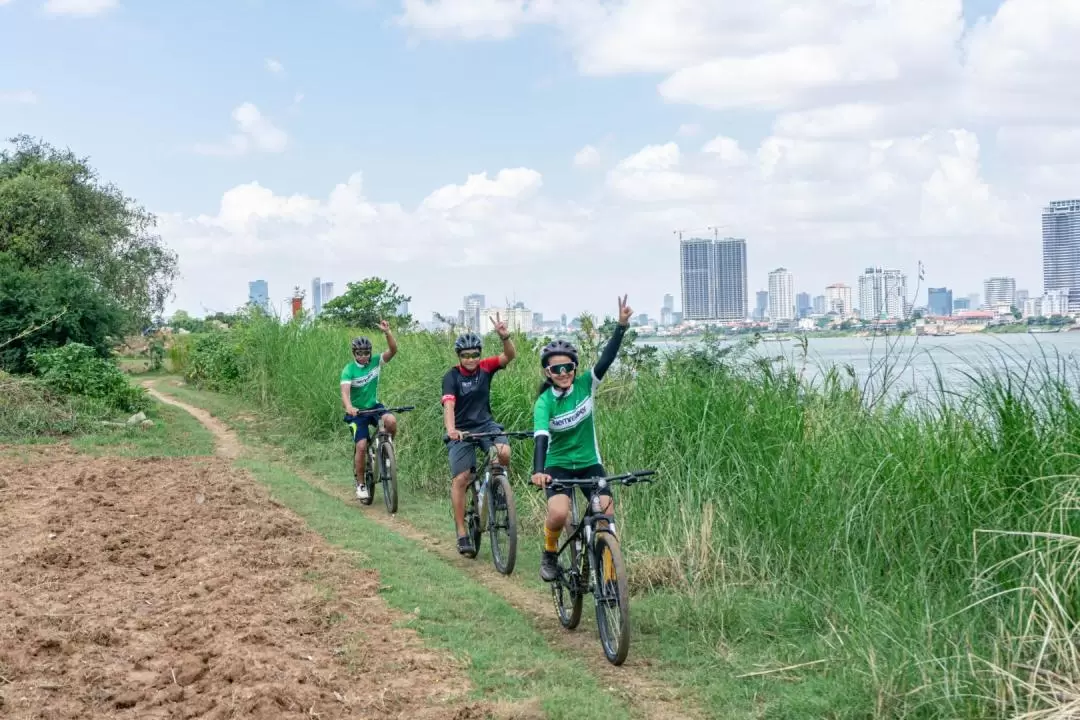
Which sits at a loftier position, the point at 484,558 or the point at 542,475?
the point at 542,475

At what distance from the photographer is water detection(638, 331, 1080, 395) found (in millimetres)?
7430

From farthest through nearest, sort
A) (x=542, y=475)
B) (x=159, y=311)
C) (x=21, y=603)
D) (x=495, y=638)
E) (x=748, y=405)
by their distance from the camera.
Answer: (x=159, y=311)
(x=748, y=405)
(x=21, y=603)
(x=495, y=638)
(x=542, y=475)

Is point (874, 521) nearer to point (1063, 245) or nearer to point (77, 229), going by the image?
point (1063, 245)

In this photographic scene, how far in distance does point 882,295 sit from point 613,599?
4.43 m

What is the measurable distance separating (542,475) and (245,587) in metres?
2.80

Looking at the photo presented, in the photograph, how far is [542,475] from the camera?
21.7 ft

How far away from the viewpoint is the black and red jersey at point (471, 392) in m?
9.84

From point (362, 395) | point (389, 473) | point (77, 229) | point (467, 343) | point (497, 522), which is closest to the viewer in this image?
point (497, 522)

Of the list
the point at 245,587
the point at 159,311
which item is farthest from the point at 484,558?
the point at 159,311

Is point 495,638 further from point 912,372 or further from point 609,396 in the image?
point 609,396

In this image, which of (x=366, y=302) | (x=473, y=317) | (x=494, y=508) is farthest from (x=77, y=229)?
(x=494, y=508)

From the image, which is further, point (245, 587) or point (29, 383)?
point (29, 383)

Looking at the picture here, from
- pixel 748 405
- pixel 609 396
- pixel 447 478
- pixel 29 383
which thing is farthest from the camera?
pixel 29 383

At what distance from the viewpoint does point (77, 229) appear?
1246 inches
